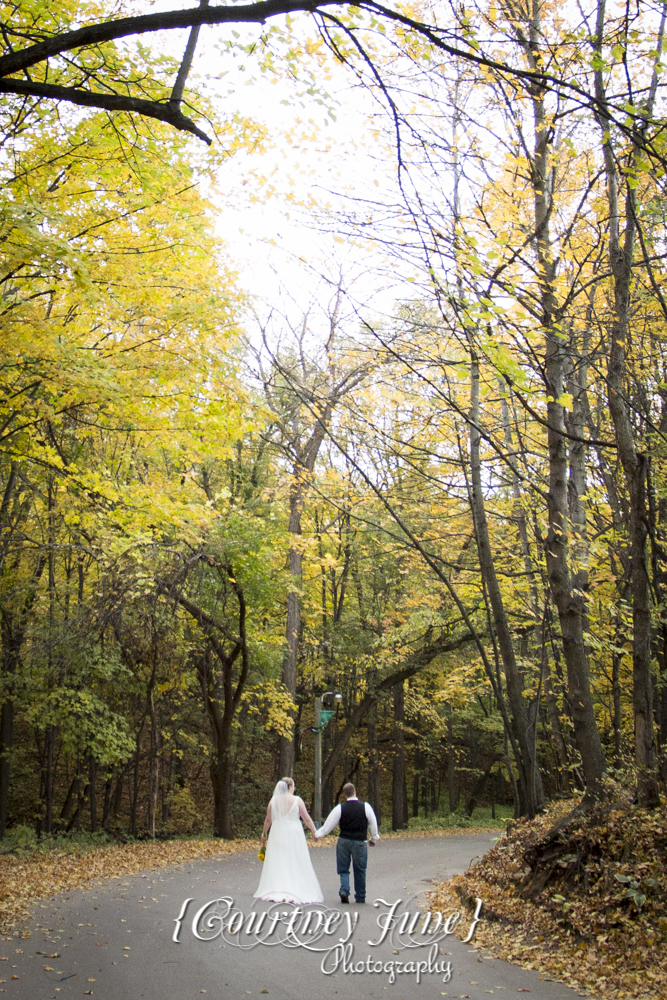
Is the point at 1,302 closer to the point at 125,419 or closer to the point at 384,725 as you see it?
the point at 125,419

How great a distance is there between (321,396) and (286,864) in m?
5.06

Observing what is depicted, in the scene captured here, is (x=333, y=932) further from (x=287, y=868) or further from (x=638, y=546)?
(x=638, y=546)

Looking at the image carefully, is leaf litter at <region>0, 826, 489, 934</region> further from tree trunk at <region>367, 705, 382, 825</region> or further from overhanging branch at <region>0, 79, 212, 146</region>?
tree trunk at <region>367, 705, 382, 825</region>

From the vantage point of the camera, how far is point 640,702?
680 cm

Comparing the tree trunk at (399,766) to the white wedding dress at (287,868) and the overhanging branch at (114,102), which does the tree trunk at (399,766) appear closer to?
the white wedding dress at (287,868)

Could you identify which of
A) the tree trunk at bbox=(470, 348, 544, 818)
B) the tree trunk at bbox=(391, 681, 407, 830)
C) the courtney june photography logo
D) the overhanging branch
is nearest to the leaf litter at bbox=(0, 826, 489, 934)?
the courtney june photography logo

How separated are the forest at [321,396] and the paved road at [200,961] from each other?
8.10 ft

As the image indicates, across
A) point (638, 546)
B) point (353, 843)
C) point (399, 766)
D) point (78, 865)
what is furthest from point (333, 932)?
point (399, 766)

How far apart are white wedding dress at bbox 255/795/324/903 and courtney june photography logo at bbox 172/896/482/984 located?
0.43ft

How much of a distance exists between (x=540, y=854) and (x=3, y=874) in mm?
7182

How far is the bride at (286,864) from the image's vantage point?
7.82 metres

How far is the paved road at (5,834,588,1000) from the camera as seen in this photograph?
5164 millimetres

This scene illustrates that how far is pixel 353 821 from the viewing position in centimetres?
841

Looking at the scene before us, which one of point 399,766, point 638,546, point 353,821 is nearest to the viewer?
point 638,546
